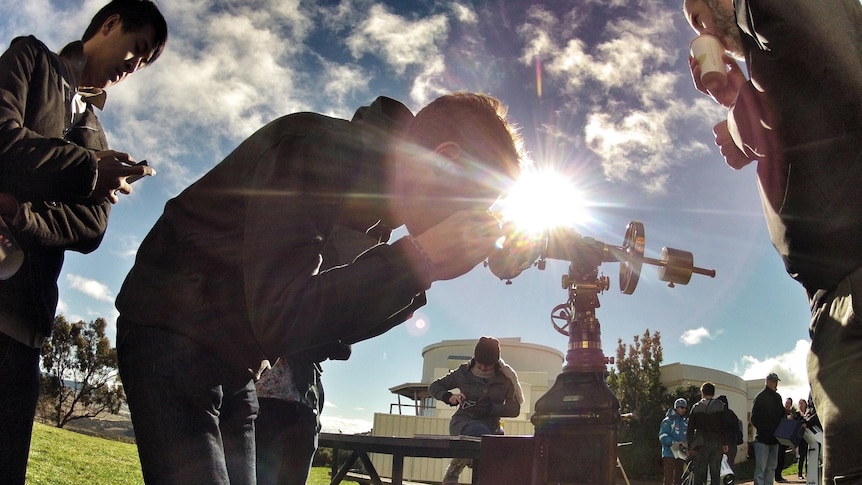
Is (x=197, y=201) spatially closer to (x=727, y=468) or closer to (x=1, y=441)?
(x=1, y=441)

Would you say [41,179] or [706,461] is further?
[706,461]

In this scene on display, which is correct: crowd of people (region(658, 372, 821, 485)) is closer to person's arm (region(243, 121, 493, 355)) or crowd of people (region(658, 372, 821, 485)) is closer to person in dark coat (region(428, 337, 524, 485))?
person in dark coat (region(428, 337, 524, 485))

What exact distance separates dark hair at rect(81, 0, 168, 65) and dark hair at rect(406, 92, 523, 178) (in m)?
1.28

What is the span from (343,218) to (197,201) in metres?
0.34

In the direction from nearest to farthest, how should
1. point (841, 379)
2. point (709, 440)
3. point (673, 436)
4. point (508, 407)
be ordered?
point (841, 379)
point (508, 407)
point (709, 440)
point (673, 436)

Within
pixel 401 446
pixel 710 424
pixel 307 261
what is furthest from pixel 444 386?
pixel 710 424

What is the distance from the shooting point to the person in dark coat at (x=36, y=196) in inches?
Answer: 63.6

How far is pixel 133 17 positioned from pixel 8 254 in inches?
41.0

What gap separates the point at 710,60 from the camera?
6.56 ft

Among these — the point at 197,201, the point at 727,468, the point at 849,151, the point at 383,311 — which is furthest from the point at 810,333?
the point at 727,468

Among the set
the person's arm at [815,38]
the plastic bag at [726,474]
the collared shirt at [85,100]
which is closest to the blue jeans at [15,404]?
the collared shirt at [85,100]

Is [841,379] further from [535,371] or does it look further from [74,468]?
[535,371]

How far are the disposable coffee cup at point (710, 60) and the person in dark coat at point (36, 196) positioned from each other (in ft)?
6.08

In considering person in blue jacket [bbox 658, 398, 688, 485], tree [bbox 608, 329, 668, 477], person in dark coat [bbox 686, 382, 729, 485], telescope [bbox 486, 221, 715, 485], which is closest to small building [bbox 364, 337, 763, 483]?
tree [bbox 608, 329, 668, 477]
